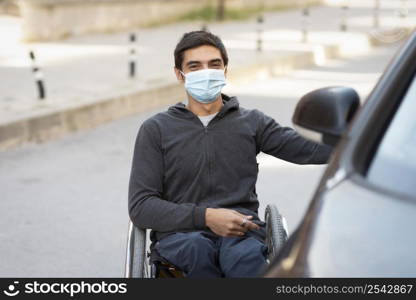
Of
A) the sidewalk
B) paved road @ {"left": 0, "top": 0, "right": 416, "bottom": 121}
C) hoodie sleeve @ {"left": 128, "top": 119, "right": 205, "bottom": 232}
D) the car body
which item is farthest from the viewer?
paved road @ {"left": 0, "top": 0, "right": 416, "bottom": 121}

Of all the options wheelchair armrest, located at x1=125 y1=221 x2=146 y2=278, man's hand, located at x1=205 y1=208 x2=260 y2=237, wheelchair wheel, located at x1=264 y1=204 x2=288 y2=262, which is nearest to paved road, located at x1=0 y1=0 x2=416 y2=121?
wheelchair armrest, located at x1=125 y1=221 x2=146 y2=278

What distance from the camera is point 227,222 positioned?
3.41 m

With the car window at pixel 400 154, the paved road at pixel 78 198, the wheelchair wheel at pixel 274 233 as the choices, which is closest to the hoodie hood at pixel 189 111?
the wheelchair wheel at pixel 274 233

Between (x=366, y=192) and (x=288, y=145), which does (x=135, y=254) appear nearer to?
(x=288, y=145)

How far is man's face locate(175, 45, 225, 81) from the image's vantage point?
3.73m

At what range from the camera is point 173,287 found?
8.95ft

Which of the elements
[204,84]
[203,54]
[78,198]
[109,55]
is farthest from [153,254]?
[109,55]

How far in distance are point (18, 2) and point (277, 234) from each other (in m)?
14.6

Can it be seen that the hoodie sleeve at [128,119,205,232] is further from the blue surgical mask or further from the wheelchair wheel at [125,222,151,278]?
the blue surgical mask

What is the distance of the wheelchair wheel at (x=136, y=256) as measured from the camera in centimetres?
345

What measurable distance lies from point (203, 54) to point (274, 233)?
2.37 ft

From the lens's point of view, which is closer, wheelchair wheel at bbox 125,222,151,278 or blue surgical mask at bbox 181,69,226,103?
wheelchair wheel at bbox 125,222,151,278

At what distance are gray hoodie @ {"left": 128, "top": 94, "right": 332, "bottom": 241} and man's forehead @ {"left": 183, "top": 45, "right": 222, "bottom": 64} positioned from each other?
0.18m

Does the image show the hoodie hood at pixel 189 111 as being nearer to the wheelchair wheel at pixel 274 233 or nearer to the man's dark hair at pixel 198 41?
the man's dark hair at pixel 198 41
